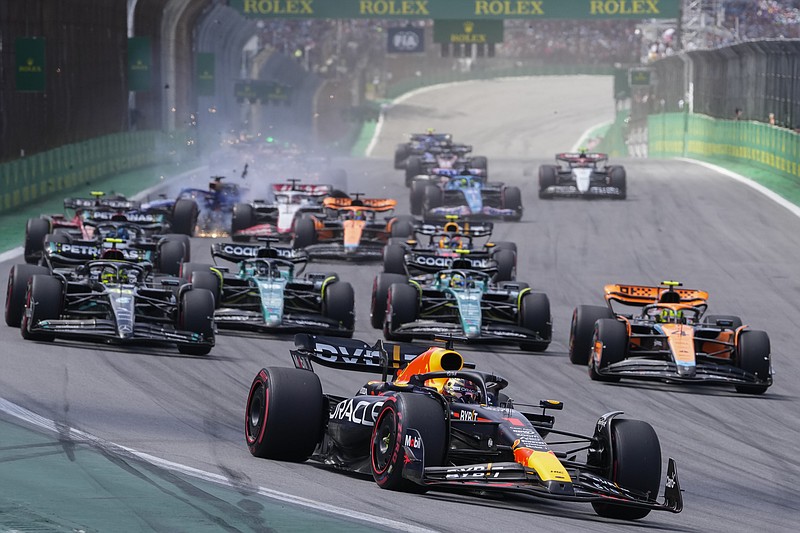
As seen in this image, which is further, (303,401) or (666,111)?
(666,111)

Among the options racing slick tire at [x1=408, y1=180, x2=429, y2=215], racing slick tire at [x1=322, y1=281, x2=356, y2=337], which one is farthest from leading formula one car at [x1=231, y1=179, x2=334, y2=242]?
racing slick tire at [x1=322, y1=281, x2=356, y2=337]

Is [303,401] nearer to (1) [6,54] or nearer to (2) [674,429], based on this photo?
(2) [674,429]

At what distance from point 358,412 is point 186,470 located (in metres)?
1.46

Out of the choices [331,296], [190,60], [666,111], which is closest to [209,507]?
[331,296]

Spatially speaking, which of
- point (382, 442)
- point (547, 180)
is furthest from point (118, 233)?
point (547, 180)

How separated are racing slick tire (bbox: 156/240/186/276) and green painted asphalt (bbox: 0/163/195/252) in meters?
4.61

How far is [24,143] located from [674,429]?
27.6 metres

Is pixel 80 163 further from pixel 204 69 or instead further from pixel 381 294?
pixel 204 69

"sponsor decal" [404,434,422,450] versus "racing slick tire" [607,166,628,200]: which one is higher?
"sponsor decal" [404,434,422,450]

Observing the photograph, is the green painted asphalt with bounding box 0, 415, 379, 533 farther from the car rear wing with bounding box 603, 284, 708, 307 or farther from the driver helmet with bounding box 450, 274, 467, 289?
the driver helmet with bounding box 450, 274, 467, 289

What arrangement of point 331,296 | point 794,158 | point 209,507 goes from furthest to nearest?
1. point 794,158
2. point 331,296
3. point 209,507

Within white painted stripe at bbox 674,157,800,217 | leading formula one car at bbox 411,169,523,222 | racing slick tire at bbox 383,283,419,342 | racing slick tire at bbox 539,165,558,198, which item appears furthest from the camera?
racing slick tire at bbox 539,165,558,198

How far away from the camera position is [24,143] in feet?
132

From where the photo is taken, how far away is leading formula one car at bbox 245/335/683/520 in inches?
422
